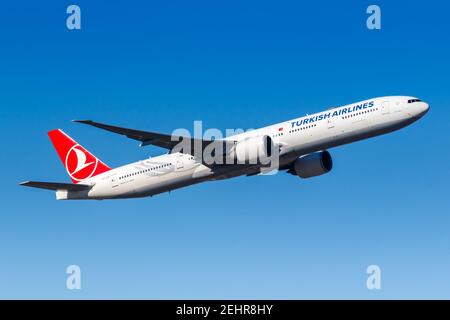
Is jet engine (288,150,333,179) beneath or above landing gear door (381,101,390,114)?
beneath

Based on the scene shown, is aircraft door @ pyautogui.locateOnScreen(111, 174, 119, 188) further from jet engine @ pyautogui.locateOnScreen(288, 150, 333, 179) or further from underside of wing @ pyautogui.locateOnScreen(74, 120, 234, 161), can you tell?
jet engine @ pyautogui.locateOnScreen(288, 150, 333, 179)

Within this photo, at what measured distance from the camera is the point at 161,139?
4853 cm

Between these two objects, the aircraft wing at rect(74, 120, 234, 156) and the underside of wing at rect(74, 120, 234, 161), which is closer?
the aircraft wing at rect(74, 120, 234, 156)

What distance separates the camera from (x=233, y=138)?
5081 centimetres

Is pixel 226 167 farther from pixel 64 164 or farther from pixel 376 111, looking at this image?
pixel 64 164

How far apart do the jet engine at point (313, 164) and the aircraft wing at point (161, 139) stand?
619 centimetres

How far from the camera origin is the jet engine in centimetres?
5291

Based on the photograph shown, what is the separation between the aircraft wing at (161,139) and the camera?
1802 inches

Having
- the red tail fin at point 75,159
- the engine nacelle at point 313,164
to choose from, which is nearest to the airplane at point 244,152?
the engine nacelle at point 313,164

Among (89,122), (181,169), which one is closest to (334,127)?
(181,169)

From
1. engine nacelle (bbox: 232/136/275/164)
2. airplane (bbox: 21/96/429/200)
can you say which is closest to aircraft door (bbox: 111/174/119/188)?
airplane (bbox: 21/96/429/200)

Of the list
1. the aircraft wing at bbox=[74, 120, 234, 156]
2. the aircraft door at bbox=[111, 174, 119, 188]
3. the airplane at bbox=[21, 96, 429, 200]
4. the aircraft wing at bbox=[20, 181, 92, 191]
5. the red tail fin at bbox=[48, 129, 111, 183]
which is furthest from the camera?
the red tail fin at bbox=[48, 129, 111, 183]
